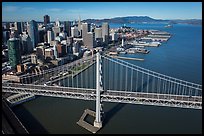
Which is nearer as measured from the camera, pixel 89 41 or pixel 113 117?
pixel 113 117

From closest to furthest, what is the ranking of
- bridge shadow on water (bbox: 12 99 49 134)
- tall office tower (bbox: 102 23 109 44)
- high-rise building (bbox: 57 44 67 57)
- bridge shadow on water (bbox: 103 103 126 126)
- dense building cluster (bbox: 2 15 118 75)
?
bridge shadow on water (bbox: 12 99 49 134) → bridge shadow on water (bbox: 103 103 126 126) → dense building cluster (bbox: 2 15 118 75) → high-rise building (bbox: 57 44 67 57) → tall office tower (bbox: 102 23 109 44)

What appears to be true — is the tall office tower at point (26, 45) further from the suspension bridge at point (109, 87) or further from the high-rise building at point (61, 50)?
→ the suspension bridge at point (109, 87)

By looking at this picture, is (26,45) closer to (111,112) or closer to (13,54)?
(13,54)

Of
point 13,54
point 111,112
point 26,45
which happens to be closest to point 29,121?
point 111,112

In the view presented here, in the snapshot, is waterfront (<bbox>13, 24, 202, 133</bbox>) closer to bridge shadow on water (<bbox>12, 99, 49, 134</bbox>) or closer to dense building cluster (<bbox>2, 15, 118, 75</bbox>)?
bridge shadow on water (<bbox>12, 99, 49, 134</bbox>)

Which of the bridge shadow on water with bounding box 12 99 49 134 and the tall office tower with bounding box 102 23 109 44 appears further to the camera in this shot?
the tall office tower with bounding box 102 23 109 44

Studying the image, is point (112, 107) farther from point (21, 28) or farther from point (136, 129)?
point (21, 28)

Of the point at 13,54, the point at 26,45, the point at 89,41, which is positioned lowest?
the point at 13,54

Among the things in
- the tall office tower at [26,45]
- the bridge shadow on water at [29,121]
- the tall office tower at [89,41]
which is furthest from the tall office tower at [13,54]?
the tall office tower at [89,41]

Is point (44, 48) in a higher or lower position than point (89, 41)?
A: lower

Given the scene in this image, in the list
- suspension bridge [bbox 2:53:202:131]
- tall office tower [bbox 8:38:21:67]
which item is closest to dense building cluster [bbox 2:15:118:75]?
tall office tower [bbox 8:38:21:67]
